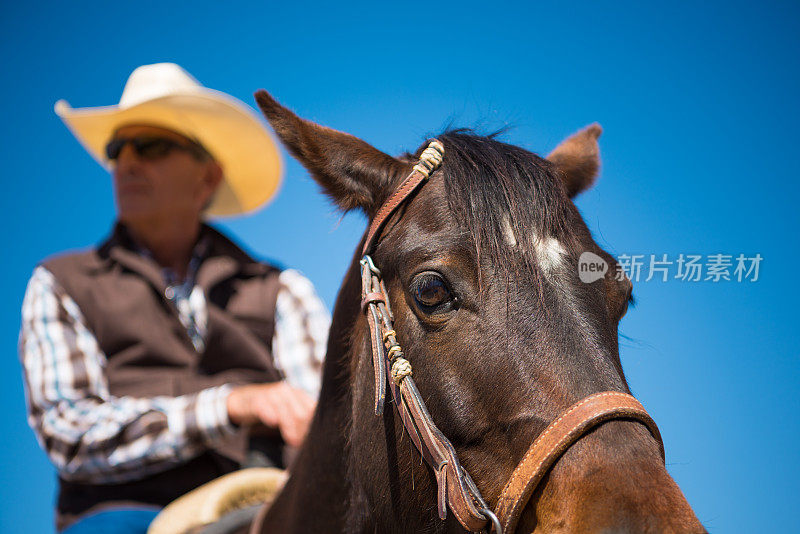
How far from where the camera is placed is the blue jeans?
2.70m

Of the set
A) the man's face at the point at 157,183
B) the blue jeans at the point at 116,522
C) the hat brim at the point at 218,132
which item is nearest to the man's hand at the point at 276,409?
the blue jeans at the point at 116,522

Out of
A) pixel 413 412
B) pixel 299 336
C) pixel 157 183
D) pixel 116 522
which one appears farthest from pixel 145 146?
pixel 413 412

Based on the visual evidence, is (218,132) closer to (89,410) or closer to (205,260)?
(205,260)

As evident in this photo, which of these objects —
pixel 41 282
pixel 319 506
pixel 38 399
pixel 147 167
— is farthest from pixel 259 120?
pixel 319 506

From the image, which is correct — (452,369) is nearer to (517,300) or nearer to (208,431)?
(517,300)

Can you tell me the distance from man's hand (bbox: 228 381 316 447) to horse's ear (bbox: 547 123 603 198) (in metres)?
1.47

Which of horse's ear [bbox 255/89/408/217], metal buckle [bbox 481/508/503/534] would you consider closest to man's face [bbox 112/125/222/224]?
horse's ear [bbox 255/89/408/217]

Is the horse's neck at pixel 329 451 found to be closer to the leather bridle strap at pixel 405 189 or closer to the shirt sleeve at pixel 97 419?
the leather bridle strap at pixel 405 189

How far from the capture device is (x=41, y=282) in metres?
3.39

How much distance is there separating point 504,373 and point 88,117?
153 inches

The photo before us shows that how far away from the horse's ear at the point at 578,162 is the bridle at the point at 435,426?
0.78 m

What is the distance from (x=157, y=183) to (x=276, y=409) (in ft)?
6.18

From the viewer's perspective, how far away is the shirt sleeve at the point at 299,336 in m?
3.83

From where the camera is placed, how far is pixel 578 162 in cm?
265
